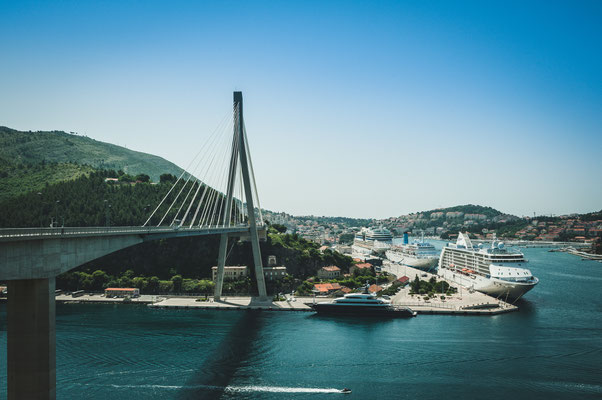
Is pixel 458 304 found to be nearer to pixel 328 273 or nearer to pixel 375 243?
pixel 328 273

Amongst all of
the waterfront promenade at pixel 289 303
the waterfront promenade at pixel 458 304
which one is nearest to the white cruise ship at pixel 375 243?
the waterfront promenade at pixel 458 304

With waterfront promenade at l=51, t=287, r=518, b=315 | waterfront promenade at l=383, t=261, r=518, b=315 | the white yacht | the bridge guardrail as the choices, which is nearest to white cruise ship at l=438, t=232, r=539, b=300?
waterfront promenade at l=383, t=261, r=518, b=315

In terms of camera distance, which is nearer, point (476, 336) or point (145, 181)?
point (476, 336)

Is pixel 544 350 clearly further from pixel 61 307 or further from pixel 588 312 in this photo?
pixel 61 307

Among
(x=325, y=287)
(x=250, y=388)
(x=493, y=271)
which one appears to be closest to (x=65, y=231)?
(x=250, y=388)

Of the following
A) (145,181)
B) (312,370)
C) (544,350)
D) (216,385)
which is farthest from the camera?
(145,181)

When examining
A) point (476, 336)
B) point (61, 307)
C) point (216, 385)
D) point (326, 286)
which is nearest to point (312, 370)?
point (216, 385)
